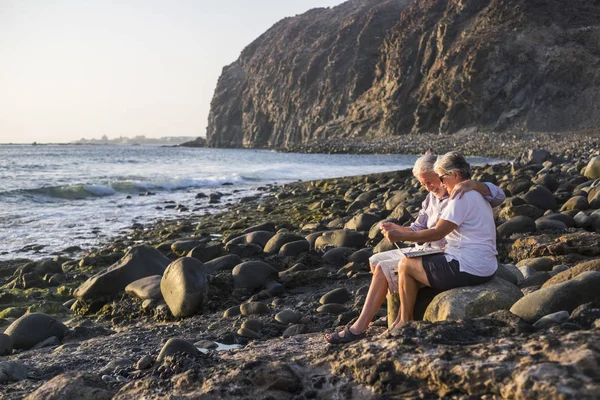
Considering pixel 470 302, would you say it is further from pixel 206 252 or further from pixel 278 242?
pixel 206 252

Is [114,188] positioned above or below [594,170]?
below

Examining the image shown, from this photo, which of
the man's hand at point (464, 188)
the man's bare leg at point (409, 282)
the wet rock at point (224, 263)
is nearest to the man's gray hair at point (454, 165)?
the man's hand at point (464, 188)

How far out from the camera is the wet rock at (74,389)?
3.37 m

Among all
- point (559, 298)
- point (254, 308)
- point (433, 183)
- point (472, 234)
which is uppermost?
point (433, 183)

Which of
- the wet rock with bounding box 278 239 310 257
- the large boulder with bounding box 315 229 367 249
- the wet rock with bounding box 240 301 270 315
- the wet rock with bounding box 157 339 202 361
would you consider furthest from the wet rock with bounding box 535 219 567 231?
the wet rock with bounding box 157 339 202 361

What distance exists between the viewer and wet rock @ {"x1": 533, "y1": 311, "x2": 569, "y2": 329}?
10.6 ft

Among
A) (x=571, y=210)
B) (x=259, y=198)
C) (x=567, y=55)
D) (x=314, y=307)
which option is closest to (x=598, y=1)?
(x=567, y=55)

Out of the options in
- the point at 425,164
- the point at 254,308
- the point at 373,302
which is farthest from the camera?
the point at 254,308

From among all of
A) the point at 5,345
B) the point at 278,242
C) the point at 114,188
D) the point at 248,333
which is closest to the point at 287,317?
the point at 248,333

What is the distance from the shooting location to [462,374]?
2.70 meters

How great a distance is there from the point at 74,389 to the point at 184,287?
2715 millimetres

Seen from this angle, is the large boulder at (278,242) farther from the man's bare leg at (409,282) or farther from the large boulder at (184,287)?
the man's bare leg at (409,282)

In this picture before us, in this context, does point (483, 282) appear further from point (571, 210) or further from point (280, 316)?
point (571, 210)

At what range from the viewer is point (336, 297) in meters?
5.95
